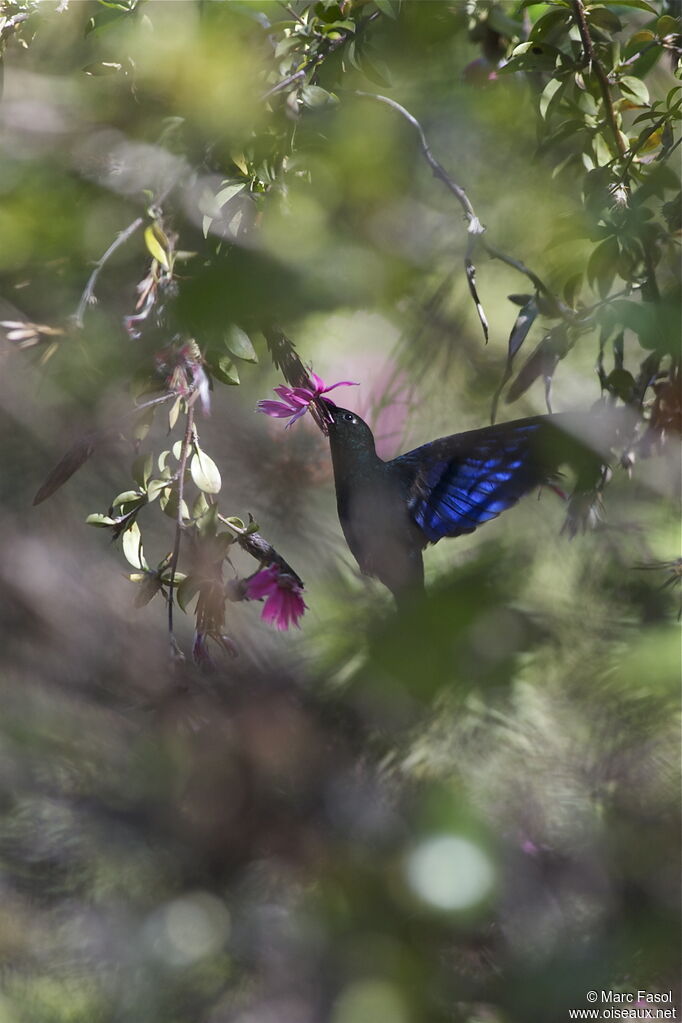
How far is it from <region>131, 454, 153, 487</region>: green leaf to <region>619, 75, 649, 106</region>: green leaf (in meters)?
0.27

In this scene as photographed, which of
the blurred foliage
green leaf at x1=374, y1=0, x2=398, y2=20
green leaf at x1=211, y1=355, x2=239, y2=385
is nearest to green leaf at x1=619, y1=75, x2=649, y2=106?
the blurred foliage

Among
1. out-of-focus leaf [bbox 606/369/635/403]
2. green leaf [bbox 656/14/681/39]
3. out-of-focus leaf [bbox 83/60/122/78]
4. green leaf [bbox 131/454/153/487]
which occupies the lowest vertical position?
green leaf [bbox 131/454/153/487]

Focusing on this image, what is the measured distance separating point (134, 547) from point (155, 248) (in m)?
0.13

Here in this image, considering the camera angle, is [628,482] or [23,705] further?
[23,705]

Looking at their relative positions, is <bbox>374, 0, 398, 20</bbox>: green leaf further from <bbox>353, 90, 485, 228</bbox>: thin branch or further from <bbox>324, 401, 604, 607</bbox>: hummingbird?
<bbox>324, 401, 604, 607</bbox>: hummingbird

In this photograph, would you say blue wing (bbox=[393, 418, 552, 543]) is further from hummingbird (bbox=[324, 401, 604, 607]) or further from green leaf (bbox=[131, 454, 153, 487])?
green leaf (bbox=[131, 454, 153, 487])

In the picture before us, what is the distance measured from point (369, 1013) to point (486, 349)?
1.13 ft

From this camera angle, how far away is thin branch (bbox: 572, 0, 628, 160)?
1.08 ft

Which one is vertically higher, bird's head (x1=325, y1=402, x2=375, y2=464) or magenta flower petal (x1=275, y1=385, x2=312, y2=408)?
magenta flower petal (x1=275, y1=385, x2=312, y2=408)

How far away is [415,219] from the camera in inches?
13.8

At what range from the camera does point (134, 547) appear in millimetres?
351

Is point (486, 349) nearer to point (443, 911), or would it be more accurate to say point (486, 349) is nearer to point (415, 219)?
point (415, 219)

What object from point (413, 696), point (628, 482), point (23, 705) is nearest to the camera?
point (413, 696)

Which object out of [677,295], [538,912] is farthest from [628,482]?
[538,912]
